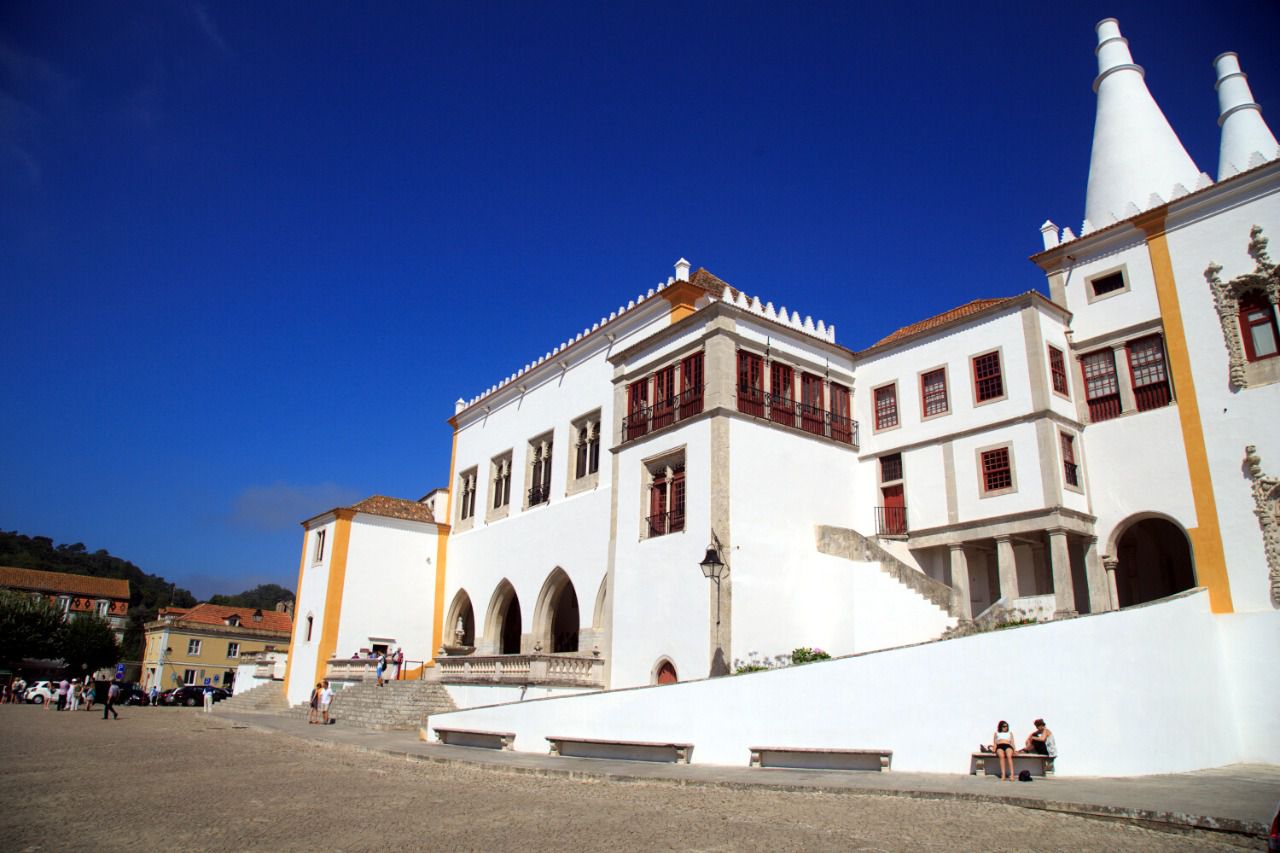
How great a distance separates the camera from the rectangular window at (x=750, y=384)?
1861 centimetres

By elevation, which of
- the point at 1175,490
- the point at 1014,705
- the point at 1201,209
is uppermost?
the point at 1201,209

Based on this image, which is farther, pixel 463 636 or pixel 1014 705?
pixel 463 636

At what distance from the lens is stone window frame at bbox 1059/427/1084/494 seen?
16953mm

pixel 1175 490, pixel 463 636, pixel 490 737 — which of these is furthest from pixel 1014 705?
pixel 463 636

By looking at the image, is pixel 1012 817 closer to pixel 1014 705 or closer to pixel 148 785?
pixel 1014 705

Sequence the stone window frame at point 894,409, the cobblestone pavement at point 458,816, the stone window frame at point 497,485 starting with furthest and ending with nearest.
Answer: the stone window frame at point 497,485, the stone window frame at point 894,409, the cobblestone pavement at point 458,816

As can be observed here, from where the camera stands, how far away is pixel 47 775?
10977 mm

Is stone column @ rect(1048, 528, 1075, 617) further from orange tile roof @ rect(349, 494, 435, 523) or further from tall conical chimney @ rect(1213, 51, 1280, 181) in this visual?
orange tile roof @ rect(349, 494, 435, 523)

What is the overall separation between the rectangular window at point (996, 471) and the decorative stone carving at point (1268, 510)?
4065mm

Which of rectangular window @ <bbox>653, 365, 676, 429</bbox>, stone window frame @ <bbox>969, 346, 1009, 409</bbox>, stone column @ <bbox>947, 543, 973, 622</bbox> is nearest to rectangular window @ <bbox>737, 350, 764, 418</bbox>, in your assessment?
rectangular window @ <bbox>653, 365, 676, 429</bbox>

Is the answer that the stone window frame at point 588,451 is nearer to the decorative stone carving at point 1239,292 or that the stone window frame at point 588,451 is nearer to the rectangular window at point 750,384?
the rectangular window at point 750,384

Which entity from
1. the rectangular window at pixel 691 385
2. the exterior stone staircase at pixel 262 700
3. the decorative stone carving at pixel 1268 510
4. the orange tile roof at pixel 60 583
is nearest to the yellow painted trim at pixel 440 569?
the exterior stone staircase at pixel 262 700

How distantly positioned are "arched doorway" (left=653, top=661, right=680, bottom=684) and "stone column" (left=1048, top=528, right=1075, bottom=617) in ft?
24.1

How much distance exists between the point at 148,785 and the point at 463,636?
66.1ft
